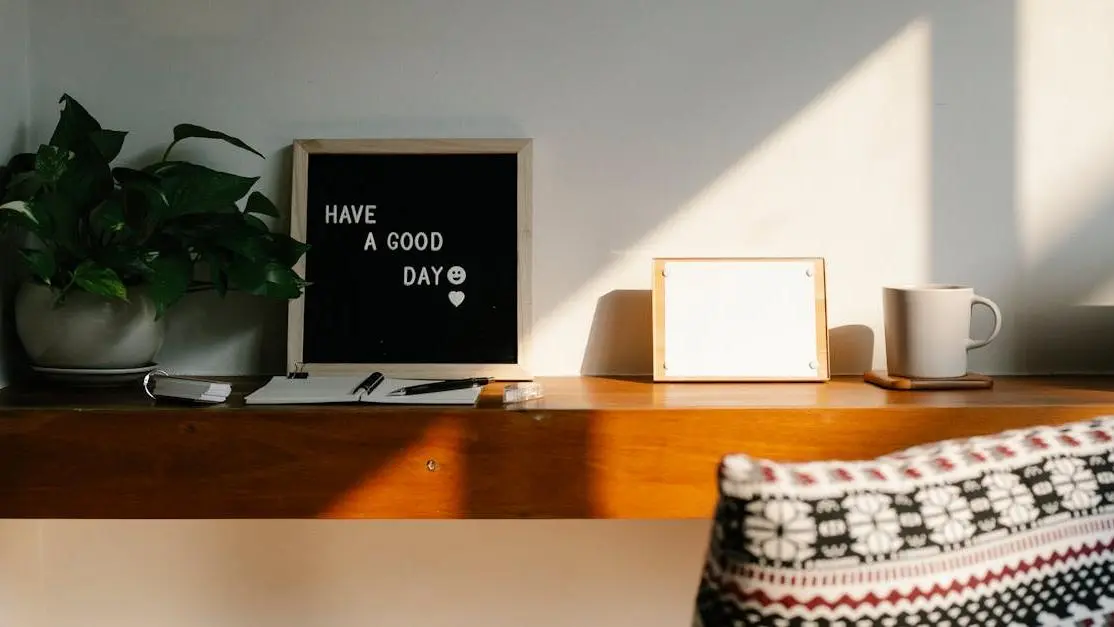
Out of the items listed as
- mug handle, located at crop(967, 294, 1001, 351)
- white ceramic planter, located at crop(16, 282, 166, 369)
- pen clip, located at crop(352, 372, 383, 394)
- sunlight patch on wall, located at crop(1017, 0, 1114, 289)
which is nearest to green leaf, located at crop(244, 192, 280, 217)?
white ceramic planter, located at crop(16, 282, 166, 369)

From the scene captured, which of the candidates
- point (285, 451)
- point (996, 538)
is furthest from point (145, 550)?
point (996, 538)

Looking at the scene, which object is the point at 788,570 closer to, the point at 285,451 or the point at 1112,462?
the point at 1112,462

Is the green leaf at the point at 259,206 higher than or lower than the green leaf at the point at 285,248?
higher

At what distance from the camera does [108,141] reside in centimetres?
144

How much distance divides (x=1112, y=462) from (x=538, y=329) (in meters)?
1.02

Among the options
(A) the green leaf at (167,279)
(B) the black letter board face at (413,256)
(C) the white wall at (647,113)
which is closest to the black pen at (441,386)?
(B) the black letter board face at (413,256)

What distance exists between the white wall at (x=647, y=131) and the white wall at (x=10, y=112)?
33mm

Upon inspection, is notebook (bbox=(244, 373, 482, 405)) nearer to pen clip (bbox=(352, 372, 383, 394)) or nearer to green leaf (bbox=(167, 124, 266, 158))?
pen clip (bbox=(352, 372, 383, 394))

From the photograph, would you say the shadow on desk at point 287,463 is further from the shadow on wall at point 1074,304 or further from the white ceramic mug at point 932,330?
the shadow on wall at point 1074,304

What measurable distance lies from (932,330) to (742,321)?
0.29 m

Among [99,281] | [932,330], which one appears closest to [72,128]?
[99,281]

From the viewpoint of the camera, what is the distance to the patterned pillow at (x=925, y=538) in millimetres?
611

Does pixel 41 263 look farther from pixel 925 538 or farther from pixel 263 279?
pixel 925 538

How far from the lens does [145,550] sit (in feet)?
5.36
